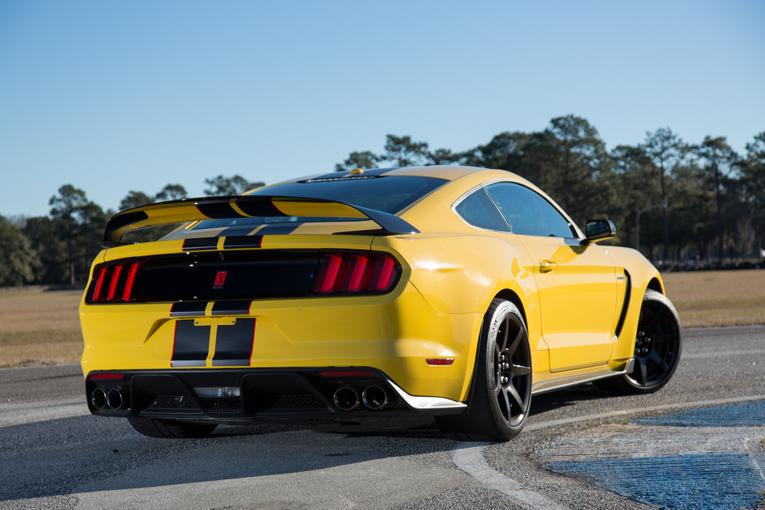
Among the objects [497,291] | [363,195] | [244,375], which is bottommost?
[244,375]

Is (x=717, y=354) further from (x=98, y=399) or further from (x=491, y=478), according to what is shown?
(x=98, y=399)

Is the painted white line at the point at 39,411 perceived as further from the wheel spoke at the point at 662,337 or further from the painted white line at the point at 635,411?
the wheel spoke at the point at 662,337

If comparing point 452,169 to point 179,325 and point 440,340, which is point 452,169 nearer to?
point 440,340

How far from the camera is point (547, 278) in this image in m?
5.74

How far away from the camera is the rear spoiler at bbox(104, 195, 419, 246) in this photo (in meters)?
4.50

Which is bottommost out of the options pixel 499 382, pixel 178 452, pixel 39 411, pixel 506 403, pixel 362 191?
pixel 39 411

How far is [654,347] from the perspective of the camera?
286 inches

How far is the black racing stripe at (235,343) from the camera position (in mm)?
4453

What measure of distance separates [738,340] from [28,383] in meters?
7.75

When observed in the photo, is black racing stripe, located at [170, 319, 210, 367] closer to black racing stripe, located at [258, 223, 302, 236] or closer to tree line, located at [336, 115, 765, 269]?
black racing stripe, located at [258, 223, 302, 236]

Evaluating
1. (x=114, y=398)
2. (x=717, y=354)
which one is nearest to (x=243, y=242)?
(x=114, y=398)

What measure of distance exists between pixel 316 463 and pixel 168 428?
1.16m

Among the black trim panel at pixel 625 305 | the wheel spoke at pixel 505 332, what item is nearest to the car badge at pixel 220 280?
the wheel spoke at pixel 505 332

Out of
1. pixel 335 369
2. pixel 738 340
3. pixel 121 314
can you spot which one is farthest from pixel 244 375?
pixel 738 340
